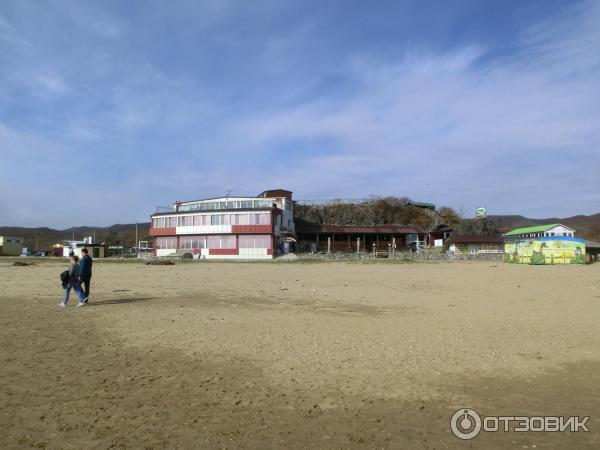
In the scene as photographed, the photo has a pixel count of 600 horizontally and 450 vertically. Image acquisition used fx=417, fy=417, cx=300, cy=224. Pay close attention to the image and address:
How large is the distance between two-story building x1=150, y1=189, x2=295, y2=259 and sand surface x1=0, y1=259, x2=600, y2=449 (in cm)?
4764

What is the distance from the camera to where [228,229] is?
62.3 m

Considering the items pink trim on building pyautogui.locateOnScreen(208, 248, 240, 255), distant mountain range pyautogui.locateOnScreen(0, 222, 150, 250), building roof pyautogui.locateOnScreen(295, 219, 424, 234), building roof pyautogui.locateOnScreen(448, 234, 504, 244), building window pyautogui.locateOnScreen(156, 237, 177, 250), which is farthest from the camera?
distant mountain range pyautogui.locateOnScreen(0, 222, 150, 250)

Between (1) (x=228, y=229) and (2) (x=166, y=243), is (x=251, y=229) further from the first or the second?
(2) (x=166, y=243)

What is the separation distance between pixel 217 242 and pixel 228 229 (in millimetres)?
2885

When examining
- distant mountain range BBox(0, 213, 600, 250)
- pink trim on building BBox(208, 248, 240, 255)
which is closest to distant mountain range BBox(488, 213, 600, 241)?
distant mountain range BBox(0, 213, 600, 250)

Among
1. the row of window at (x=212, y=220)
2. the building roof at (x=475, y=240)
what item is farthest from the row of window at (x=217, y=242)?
the building roof at (x=475, y=240)

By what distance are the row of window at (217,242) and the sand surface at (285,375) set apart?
47.6 metres

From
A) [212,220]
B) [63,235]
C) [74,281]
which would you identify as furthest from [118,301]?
[63,235]

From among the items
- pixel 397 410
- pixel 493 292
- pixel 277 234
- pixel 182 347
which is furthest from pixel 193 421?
pixel 277 234

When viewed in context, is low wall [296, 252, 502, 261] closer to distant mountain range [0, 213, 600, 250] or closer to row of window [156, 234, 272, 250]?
row of window [156, 234, 272, 250]

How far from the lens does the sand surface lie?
480 cm

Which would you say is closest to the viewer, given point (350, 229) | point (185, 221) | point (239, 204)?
point (185, 221)

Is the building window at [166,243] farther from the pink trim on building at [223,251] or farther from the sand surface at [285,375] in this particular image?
the sand surface at [285,375]

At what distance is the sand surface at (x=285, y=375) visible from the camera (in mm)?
4797
